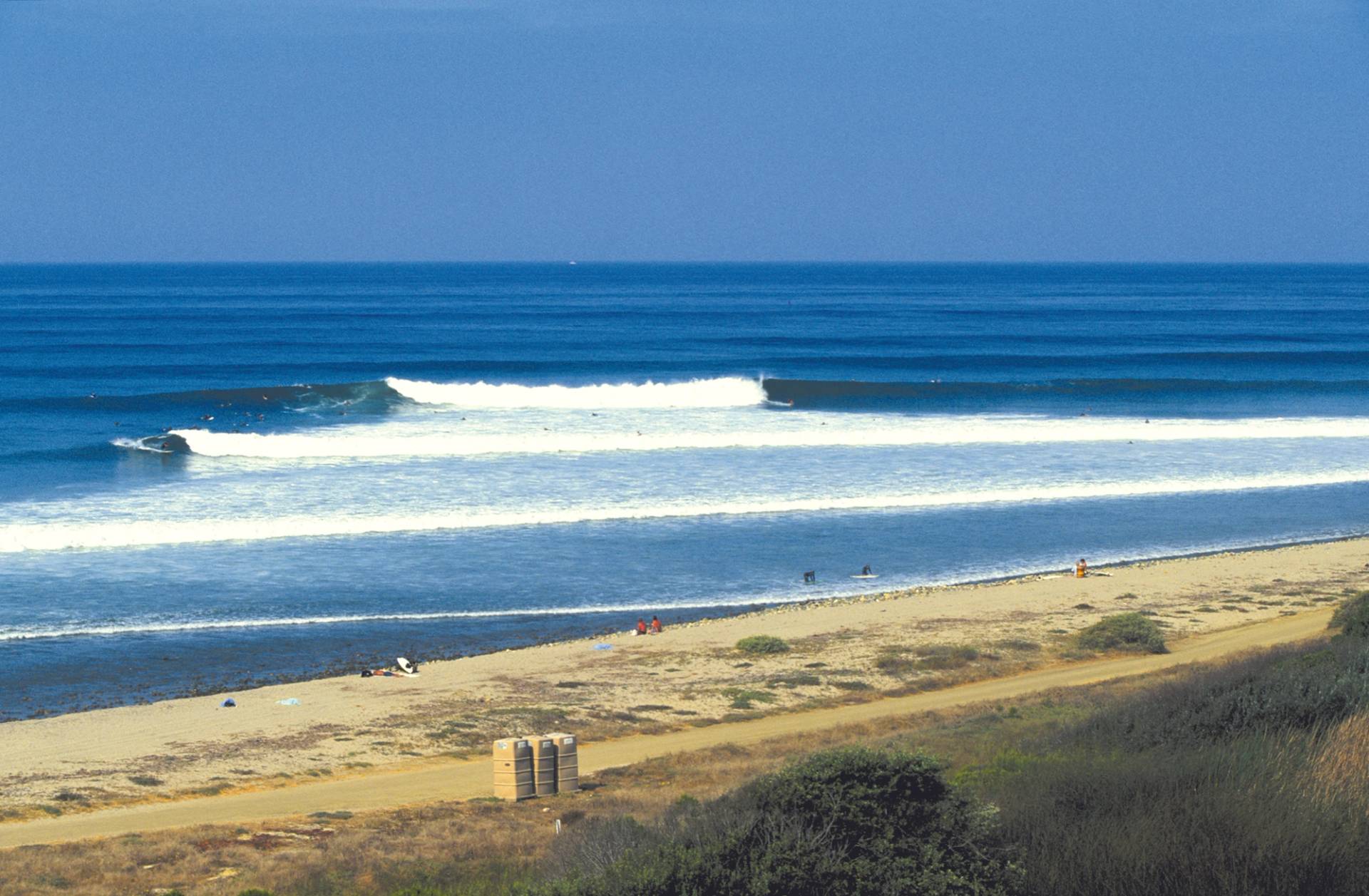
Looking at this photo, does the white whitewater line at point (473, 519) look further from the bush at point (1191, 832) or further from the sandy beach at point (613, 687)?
the bush at point (1191, 832)

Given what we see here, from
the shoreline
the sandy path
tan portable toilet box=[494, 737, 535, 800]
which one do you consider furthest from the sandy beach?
tan portable toilet box=[494, 737, 535, 800]

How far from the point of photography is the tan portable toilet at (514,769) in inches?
511

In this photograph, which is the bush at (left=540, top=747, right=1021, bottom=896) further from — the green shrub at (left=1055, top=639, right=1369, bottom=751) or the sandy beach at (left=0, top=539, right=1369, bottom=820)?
the sandy beach at (left=0, top=539, right=1369, bottom=820)

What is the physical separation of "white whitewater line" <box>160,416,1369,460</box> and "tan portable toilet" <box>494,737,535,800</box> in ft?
82.9

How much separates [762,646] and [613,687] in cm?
259

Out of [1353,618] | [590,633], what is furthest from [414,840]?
[1353,618]

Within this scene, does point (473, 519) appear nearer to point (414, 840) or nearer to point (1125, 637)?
point (1125, 637)

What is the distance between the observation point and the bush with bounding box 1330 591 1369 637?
15.4 metres

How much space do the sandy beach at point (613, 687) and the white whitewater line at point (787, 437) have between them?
17.7 meters

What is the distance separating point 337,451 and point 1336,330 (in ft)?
228

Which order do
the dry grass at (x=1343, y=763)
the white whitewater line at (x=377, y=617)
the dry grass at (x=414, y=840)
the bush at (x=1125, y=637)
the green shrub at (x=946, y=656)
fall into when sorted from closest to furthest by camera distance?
the dry grass at (x=1343, y=763)
the dry grass at (x=414, y=840)
the green shrub at (x=946, y=656)
the bush at (x=1125, y=637)
the white whitewater line at (x=377, y=617)

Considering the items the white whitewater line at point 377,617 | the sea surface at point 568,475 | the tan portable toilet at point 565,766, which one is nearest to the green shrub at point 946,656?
the white whitewater line at point 377,617

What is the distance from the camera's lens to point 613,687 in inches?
681

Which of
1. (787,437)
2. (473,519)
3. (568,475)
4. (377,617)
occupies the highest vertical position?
(787,437)
